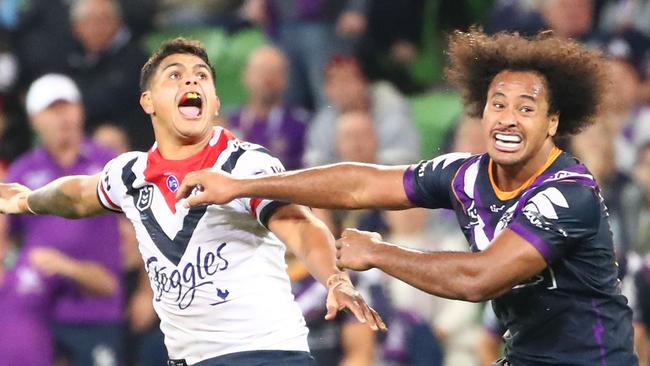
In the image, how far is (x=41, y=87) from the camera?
916 cm

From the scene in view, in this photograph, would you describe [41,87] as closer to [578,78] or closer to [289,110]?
[289,110]

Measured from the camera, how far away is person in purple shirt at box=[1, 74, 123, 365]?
8.63 metres

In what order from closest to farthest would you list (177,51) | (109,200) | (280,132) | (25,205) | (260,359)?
(260,359) → (177,51) → (109,200) → (25,205) → (280,132)

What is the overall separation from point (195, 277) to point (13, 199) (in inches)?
56.4

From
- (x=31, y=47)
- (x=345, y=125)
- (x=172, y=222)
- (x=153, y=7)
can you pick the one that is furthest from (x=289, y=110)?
(x=172, y=222)

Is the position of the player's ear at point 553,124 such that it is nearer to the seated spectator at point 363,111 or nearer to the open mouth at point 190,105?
the open mouth at point 190,105

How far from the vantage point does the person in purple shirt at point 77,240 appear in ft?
28.3

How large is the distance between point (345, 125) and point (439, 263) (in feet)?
15.2

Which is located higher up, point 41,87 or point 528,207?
point 41,87

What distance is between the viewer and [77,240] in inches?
341

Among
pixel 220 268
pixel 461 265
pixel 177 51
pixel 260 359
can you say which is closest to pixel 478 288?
pixel 461 265

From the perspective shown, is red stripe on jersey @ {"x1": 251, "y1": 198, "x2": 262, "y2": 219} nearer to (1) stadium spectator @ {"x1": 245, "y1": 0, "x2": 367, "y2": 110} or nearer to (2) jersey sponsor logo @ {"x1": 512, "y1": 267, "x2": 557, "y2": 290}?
(2) jersey sponsor logo @ {"x1": 512, "y1": 267, "x2": 557, "y2": 290}

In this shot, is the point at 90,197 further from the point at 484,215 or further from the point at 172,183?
the point at 484,215

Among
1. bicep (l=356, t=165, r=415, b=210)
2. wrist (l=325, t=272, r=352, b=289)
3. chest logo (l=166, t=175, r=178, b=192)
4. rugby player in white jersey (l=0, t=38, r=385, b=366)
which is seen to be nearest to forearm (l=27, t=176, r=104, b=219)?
rugby player in white jersey (l=0, t=38, r=385, b=366)
